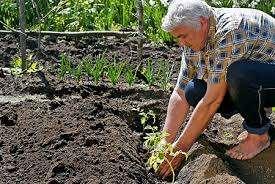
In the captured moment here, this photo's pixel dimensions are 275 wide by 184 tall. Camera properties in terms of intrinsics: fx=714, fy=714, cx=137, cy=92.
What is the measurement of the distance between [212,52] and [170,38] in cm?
305

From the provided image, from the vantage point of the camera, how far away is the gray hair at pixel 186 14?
12.8ft

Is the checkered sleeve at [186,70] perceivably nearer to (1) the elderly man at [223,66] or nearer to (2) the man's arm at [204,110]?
(1) the elderly man at [223,66]

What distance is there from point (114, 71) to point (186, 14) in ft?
6.81

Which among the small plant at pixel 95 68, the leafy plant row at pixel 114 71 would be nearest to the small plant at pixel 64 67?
the leafy plant row at pixel 114 71

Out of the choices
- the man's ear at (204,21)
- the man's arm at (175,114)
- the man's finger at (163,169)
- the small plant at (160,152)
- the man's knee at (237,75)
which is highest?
the man's ear at (204,21)

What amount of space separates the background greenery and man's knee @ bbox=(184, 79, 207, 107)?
8.77 feet

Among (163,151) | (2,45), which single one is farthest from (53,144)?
(2,45)

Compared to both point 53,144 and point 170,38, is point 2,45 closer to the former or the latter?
point 170,38

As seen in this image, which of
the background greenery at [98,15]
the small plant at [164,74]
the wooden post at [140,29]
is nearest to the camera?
the small plant at [164,74]

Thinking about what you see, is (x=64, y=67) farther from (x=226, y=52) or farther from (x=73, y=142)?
(x=226, y=52)

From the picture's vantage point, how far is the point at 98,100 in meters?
5.49

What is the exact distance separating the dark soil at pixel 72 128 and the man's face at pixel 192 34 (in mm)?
843

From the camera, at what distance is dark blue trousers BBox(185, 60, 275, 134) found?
4.12m

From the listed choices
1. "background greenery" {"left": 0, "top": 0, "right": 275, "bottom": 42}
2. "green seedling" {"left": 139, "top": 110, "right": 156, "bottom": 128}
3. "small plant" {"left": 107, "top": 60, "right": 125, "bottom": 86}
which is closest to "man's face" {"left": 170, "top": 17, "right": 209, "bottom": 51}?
"green seedling" {"left": 139, "top": 110, "right": 156, "bottom": 128}
